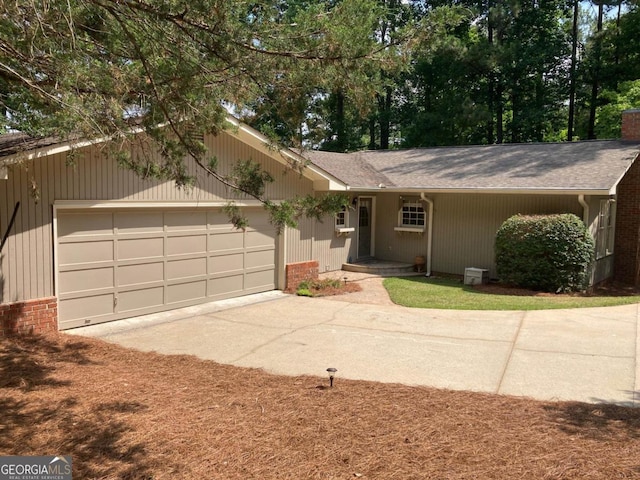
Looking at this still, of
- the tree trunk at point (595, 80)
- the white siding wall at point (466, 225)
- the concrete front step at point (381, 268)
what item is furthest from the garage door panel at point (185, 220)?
the tree trunk at point (595, 80)

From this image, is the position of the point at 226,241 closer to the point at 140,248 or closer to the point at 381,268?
the point at 140,248

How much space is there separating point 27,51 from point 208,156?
4951 millimetres

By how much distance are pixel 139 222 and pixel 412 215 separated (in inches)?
345

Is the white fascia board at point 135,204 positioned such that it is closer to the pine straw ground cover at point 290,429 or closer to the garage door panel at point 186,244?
the garage door panel at point 186,244

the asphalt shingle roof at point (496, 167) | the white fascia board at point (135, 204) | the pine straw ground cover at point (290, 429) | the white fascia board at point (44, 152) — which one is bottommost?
the pine straw ground cover at point (290, 429)

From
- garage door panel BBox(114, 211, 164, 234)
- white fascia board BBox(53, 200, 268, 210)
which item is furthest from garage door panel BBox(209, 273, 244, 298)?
garage door panel BBox(114, 211, 164, 234)

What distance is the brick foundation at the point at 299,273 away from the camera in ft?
Result: 40.6

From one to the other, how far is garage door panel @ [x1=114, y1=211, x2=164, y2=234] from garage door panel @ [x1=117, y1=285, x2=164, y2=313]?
1109 mm

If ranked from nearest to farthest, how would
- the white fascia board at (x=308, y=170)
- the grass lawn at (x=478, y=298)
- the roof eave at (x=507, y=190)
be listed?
the white fascia board at (x=308, y=170)
the grass lawn at (x=478, y=298)
the roof eave at (x=507, y=190)

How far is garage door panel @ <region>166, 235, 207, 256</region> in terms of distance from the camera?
9.89 metres

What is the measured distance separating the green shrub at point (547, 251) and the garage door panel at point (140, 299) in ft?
26.7

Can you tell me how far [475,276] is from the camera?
13.5 metres

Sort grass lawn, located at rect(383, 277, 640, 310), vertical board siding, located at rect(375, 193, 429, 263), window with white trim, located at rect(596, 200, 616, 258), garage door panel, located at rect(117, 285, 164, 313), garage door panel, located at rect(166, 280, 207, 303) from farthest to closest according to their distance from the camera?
vertical board siding, located at rect(375, 193, 429, 263) < window with white trim, located at rect(596, 200, 616, 258) < grass lawn, located at rect(383, 277, 640, 310) < garage door panel, located at rect(166, 280, 207, 303) < garage door panel, located at rect(117, 285, 164, 313)

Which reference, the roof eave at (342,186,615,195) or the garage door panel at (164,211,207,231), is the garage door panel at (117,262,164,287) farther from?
the roof eave at (342,186,615,195)
